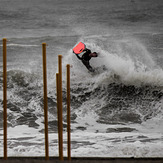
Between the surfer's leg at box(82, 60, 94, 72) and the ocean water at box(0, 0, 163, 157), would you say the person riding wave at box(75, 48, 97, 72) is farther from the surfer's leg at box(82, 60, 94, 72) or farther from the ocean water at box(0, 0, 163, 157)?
the ocean water at box(0, 0, 163, 157)

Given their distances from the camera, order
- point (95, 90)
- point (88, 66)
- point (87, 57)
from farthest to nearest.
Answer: point (88, 66) < point (95, 90) < point (87, 57)

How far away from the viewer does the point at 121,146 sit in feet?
32.0

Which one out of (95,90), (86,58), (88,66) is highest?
(86,58)

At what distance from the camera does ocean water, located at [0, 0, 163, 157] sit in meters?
10.2

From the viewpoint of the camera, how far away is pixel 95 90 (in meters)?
16.0

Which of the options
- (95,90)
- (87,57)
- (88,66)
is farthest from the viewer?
(88,66)

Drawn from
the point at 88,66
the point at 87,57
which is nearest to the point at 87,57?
the point at 87,57

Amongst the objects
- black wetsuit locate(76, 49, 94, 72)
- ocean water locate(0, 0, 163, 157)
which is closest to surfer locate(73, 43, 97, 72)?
black wetsuit locate(76, 49, 94, 72)

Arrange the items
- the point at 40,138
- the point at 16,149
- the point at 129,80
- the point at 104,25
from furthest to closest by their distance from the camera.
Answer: the point at 104,25, the point at 129,80, the point at 40,138, the point at 16,149

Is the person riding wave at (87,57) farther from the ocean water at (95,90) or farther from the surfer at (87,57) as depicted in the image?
the ocean water at (95,90)

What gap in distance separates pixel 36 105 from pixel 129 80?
4.03 m

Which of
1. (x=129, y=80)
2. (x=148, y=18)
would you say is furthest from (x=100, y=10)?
(x=129, y=80)

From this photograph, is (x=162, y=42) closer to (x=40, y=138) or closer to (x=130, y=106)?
(x=130, y=106)

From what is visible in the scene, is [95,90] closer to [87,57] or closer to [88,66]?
[88,66]
